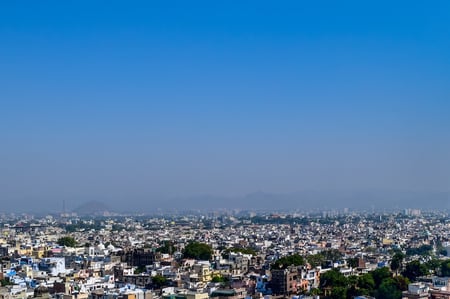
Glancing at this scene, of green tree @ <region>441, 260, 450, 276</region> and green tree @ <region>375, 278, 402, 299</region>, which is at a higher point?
green tree @ <region>441, 260, 450, 276</region>

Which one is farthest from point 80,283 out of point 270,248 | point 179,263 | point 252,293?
point 270,248

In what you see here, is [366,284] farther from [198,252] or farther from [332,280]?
[198,252]

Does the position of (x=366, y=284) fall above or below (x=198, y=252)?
below

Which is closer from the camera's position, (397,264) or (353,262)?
(397,264)

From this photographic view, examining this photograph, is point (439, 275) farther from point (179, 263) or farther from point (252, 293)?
point (179, 263)

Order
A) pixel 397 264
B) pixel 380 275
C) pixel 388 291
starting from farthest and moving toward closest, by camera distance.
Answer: pixel 397 264 < pixel 380 275 < pixel 388 291

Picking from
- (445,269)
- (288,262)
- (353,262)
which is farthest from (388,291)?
(353,262)

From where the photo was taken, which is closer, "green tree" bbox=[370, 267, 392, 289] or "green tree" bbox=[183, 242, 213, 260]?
"green tree" bbox=[370, 267, 392, 289]

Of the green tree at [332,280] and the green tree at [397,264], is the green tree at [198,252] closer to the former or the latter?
the green tree at [397,264]

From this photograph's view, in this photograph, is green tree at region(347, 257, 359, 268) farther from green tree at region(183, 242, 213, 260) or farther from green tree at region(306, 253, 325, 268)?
green tree at region(183, 242, 213, 260)

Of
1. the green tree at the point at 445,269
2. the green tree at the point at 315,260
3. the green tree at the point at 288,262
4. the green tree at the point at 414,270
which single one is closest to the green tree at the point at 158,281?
the green tree at the point at 288,262

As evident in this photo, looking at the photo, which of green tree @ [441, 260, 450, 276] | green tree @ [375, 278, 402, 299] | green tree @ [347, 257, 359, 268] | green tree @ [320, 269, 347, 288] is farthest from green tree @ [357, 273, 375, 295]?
green tree @ [347, 257, 359, 268]
